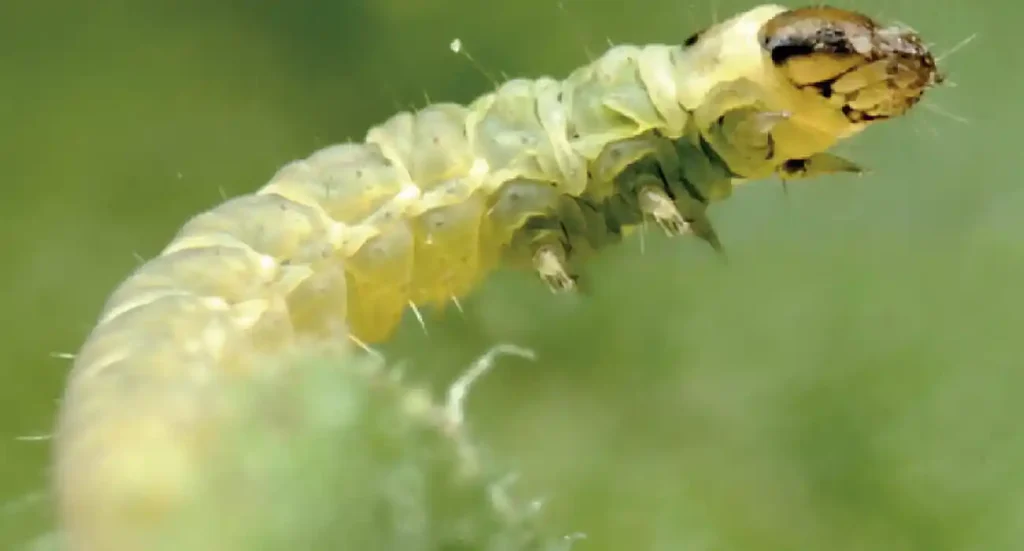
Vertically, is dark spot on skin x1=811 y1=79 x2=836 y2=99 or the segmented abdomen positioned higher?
the segmented abdomen

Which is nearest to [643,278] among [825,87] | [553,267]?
[553,267]

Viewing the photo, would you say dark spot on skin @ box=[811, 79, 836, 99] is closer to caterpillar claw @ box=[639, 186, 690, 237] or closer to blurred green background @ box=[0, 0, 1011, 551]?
caterpillar claw @ box=[639, 186, 690, 237]

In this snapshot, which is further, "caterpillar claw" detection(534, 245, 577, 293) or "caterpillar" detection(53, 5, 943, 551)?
"caterpillar claw" detection(534, 245, 577, 293)

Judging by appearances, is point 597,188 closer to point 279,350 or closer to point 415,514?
point 279,350

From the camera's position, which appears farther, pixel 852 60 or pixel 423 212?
pixel 423 212

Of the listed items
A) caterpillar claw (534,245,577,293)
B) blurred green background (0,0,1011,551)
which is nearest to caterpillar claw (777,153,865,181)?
caterpillar claw (534,245,577,293)

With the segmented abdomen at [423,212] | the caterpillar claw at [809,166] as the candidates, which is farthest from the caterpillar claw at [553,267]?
the caterpillar claw at [809,166]

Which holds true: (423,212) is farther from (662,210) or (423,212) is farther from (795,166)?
(795,166)

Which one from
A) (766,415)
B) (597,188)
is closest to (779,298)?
(766,415)
